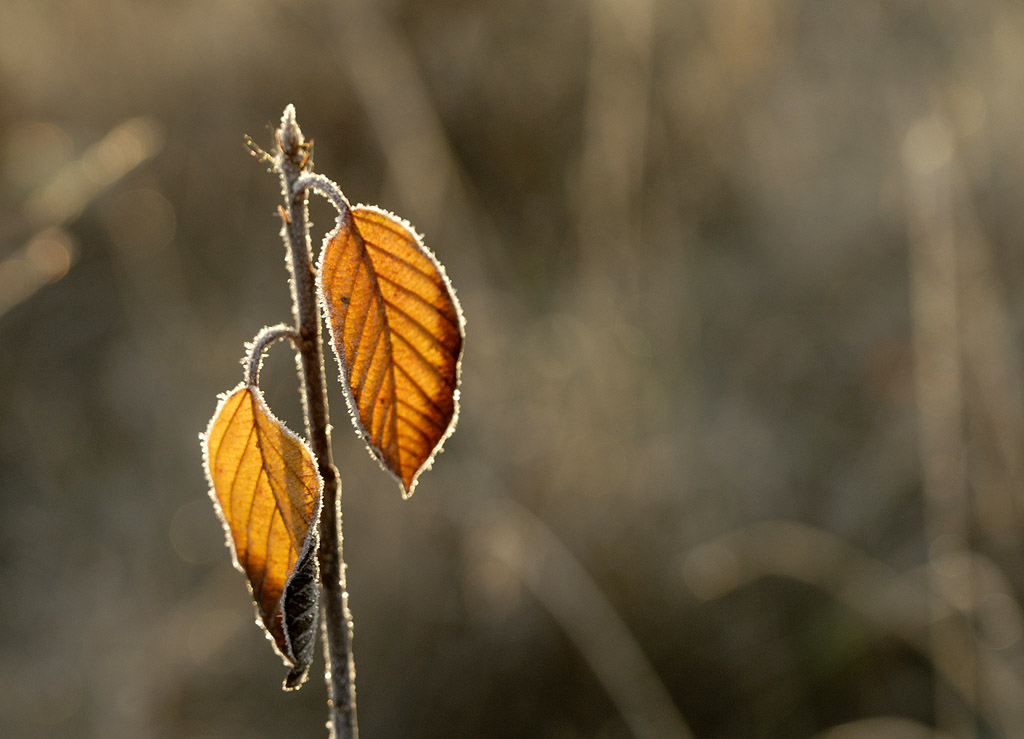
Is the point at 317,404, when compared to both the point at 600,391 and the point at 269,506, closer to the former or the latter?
the point at 269,506

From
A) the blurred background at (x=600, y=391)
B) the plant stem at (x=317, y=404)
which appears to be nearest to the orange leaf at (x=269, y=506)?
the plant stem at (x=317, y=404)

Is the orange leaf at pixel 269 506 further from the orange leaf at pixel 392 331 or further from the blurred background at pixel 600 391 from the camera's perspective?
the blurred background at pixel 600 391

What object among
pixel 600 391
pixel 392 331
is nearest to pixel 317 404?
pixel 392 331

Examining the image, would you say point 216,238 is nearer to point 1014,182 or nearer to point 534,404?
point 534,404

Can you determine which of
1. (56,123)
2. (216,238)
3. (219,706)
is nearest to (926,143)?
(219,706)

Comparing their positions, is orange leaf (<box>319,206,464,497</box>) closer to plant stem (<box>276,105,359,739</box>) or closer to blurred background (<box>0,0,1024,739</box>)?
plant stem (<box>276,105,359,739</box>)
